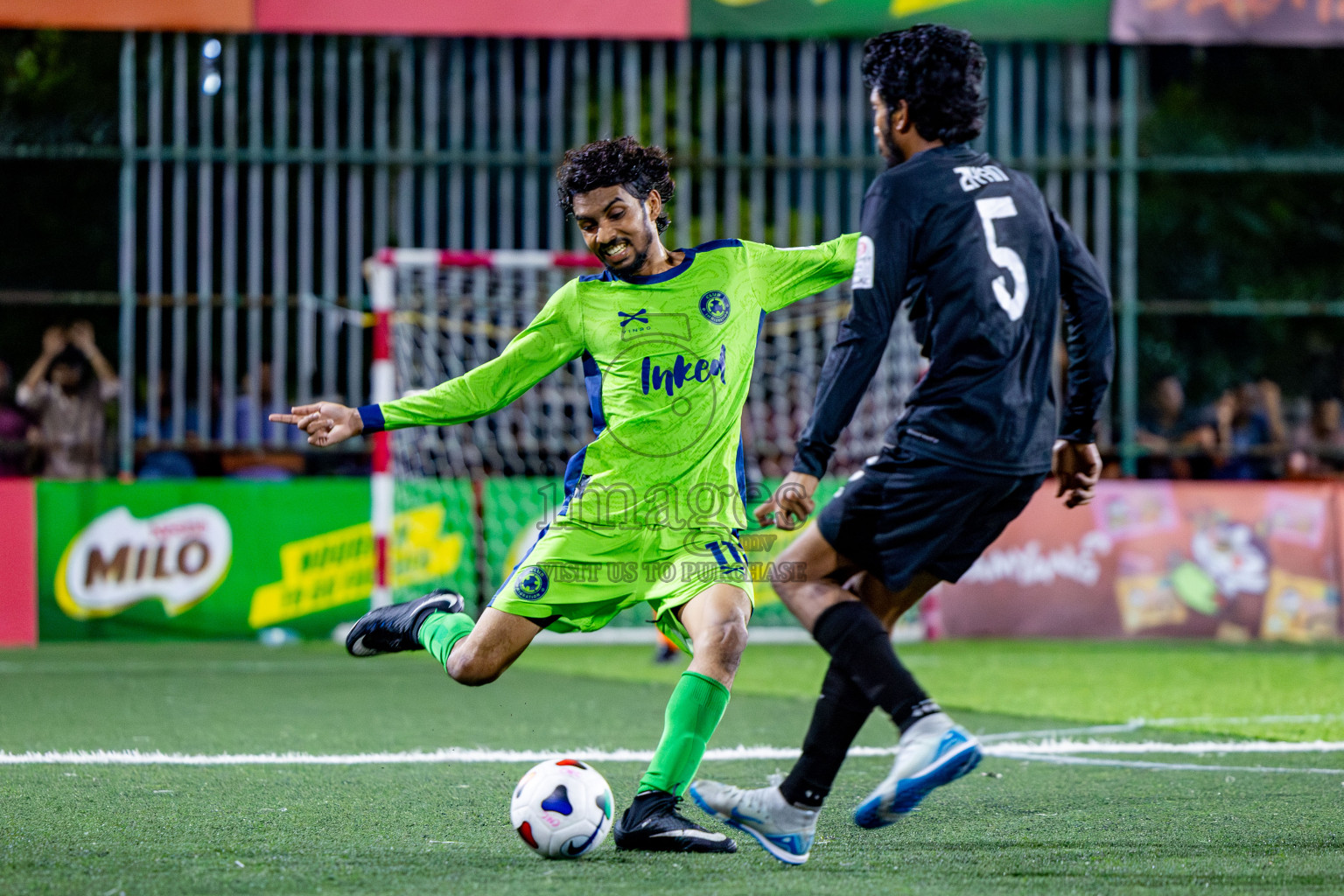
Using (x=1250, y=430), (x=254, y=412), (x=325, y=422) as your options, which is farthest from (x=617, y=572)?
(x=1250, y=430)

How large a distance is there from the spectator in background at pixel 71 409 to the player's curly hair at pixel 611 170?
8197 millimetres

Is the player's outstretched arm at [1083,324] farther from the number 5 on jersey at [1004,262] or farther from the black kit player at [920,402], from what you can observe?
the number 5 on jersey at [1004,262]

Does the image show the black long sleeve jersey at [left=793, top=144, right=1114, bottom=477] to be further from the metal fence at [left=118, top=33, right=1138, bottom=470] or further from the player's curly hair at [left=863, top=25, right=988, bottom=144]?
the metal fence at [left=118, top=33, right=1138, bottom=470]

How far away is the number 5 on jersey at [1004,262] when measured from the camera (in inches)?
150

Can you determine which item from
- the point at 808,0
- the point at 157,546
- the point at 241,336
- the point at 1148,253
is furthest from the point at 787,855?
the point at 1148,253

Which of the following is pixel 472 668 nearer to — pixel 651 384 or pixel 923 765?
pixel 651 384

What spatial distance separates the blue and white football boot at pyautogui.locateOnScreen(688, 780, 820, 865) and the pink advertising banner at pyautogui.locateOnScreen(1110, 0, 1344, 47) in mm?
9614

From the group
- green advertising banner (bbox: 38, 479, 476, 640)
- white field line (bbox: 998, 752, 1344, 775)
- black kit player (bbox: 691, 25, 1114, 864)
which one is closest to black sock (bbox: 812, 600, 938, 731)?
black kit player (bbox: 691, 25, 1114, 864)

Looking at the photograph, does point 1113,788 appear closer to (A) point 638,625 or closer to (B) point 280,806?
(B) point 280,806

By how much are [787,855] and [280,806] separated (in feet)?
5.38

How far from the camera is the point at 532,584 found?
175 inches

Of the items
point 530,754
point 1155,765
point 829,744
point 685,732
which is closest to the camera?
point 829,744

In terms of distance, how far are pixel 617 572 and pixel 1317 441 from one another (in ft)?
33.5

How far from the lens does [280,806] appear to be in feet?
15.5
